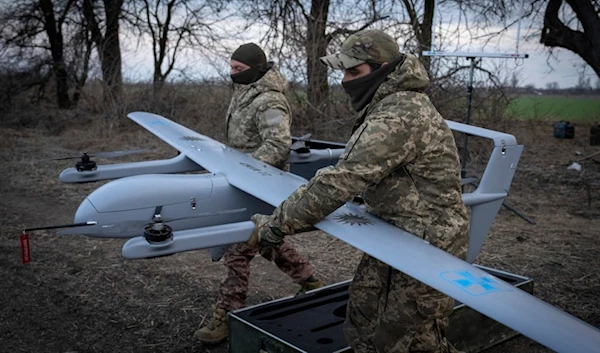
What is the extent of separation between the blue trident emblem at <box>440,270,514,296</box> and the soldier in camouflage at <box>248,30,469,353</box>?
39 centimetres

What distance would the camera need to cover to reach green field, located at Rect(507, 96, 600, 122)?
38.1ft

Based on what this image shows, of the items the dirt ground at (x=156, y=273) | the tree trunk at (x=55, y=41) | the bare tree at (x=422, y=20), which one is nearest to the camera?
the dirt ground at (x=156, y=273)

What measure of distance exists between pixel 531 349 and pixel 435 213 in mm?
2200

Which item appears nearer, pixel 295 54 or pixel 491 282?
pixel 491 282

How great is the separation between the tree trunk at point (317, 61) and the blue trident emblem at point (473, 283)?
331 inches

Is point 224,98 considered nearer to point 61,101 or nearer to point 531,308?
point 61,101

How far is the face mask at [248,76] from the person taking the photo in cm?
460

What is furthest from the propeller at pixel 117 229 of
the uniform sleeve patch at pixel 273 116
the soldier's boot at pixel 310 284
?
the soldier's boot at pixel 310 284

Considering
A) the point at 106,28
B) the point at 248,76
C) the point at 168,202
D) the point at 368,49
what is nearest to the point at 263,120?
the point at 248,76

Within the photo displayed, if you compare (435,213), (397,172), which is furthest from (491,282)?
(397,172)

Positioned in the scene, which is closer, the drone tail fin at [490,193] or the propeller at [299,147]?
the drone tail fin at [490,193]

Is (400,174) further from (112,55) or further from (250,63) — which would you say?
(112,55)

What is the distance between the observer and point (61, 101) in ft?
54.3

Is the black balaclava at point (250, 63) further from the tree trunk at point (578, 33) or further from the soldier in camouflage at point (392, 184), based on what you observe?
the tree trunk at point (578, 33)
